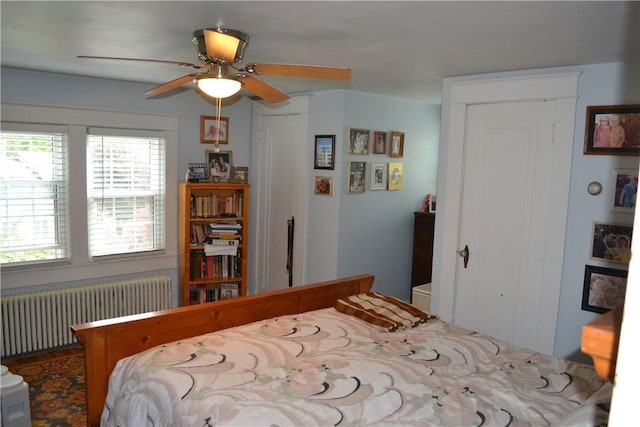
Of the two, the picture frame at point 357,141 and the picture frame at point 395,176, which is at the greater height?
the picture frame at point 357,141

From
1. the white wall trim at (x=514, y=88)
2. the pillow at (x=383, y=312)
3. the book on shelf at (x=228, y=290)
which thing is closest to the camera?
the pillow at (x=383, y=312)

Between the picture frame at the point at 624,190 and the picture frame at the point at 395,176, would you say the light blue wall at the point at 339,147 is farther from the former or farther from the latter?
the picture frame at the point at 624,190

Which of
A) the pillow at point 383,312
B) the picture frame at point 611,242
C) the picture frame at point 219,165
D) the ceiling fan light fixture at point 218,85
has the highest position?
the ceiling fan light fixture at point 218,85

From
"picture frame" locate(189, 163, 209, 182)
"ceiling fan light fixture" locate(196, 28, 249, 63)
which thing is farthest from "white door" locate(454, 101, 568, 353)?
"picture frame" locate(189, 163, 209, 182)

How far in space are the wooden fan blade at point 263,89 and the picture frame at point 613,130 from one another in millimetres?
1881

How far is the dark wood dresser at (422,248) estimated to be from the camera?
199 inches

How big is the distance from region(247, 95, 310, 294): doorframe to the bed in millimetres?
1886

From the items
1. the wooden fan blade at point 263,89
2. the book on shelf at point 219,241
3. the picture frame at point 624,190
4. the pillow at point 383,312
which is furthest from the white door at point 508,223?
the book on shelf at point 219,241

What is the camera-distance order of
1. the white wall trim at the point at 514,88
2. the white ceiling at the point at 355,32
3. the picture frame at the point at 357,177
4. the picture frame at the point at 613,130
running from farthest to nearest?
the picture frame at the point at 357,177
the white wall trim at the point at 514,88
the picture frame at the point at 613,130
the white ceiling at the point at 355,32

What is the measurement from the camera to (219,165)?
491 centimetres

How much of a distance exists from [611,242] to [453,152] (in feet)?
3.98

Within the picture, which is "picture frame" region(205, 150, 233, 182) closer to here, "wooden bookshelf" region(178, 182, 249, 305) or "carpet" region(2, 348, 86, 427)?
"wooden bookshelf" region(178, 182, 249, 305)

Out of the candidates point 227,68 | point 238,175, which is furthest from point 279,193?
point 227,68

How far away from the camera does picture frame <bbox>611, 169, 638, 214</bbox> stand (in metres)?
2.89
